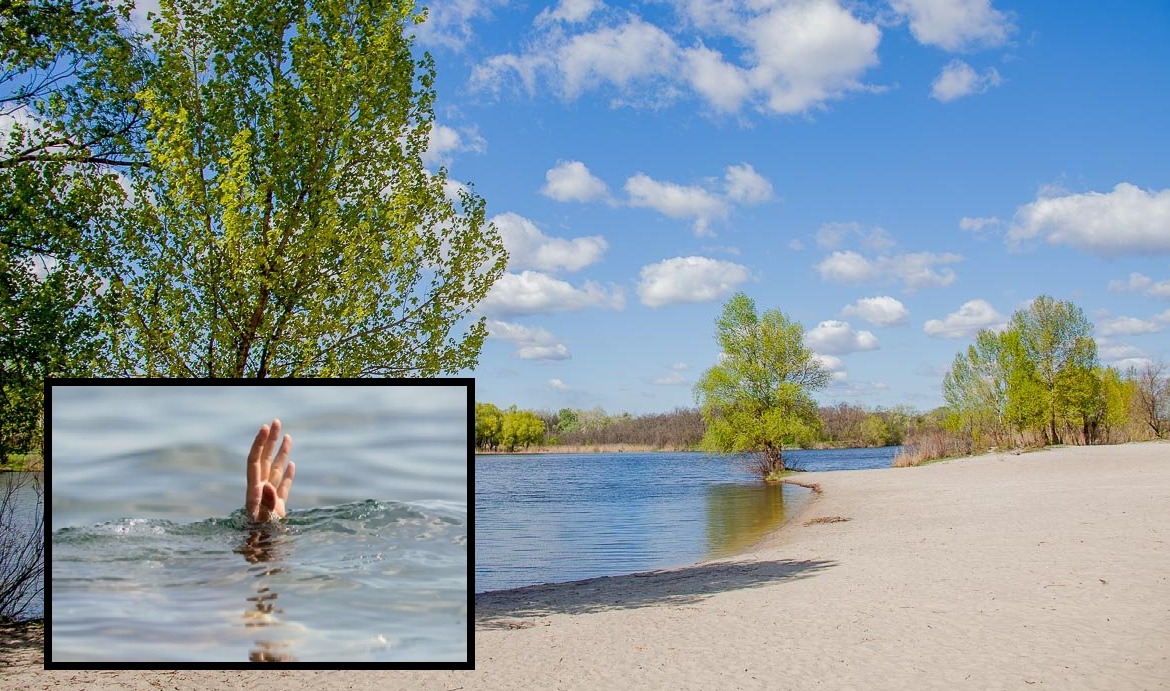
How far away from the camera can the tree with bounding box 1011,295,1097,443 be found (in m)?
55.6

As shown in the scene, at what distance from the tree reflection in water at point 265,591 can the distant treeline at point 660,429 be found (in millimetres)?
79878

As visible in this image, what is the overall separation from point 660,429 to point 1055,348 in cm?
7485

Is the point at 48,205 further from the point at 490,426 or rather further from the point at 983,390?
the point at 490,426

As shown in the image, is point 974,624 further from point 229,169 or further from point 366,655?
point 229,169

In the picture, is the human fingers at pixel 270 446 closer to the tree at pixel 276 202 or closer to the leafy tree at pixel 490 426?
the tree at pixel 276 202

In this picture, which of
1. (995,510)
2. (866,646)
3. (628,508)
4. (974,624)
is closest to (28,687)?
(866,646)

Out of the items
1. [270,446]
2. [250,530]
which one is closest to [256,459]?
[270,446]

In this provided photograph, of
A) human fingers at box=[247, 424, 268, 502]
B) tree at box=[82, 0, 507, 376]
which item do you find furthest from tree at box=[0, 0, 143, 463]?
human fingers at box=[247, 424, 268, 502]

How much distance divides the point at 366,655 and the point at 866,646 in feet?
19.3

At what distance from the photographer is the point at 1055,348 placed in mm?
56625

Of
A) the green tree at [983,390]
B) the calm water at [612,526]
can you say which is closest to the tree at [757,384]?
the calm water at [612,526]

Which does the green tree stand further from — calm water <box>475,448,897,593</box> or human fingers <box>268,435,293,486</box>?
human fingers <box>268,435,293,486</box>

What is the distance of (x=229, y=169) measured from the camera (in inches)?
339

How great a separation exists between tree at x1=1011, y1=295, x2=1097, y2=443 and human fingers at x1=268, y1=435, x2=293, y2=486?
58948 mm
